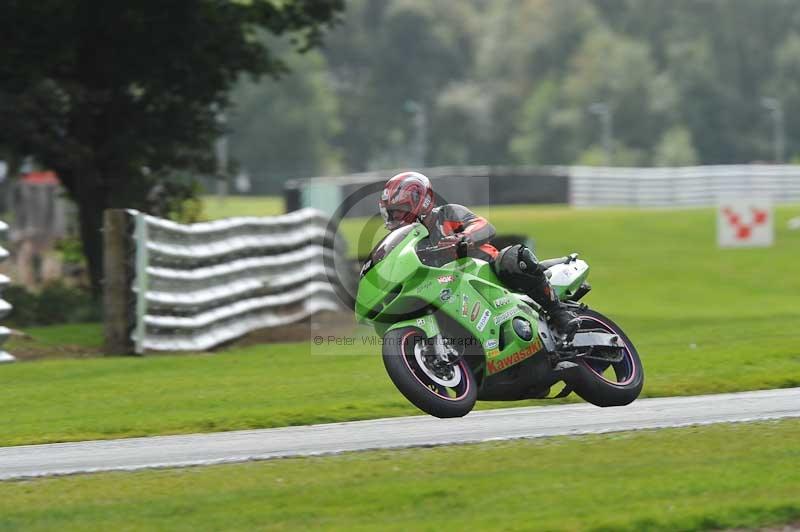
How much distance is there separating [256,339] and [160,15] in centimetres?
478

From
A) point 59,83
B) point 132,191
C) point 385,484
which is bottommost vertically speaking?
point 385,484

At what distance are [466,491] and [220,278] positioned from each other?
32.1 feet

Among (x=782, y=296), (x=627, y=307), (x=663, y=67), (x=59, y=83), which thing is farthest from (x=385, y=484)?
(x=663, y=67)

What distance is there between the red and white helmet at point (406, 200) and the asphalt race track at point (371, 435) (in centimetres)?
127

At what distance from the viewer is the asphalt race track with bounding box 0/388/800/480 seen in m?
8.19

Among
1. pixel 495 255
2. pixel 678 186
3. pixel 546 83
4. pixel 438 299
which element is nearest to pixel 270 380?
pixel 495 255

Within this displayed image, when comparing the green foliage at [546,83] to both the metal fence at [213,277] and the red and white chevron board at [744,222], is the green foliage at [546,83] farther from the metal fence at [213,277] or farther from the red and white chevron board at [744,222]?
the metal fence at [213,277]

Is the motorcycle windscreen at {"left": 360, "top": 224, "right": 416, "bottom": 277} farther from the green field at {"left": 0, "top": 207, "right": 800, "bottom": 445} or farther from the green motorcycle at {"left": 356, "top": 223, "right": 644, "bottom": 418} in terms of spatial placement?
the green field at {"left": 0, "top": 207, "right": 800, "bottom": 445}

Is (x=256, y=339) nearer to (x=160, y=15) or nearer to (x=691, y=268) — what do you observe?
(x=160, y=15)

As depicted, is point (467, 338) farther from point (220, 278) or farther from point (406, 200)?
point (220, 278)

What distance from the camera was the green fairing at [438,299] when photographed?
8797mm

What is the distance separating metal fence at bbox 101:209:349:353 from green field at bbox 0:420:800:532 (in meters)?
6.96

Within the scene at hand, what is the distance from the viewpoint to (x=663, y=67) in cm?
11362

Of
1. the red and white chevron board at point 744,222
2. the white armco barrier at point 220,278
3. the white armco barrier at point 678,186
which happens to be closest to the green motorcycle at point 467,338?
the white armco barrier at point 220,278
